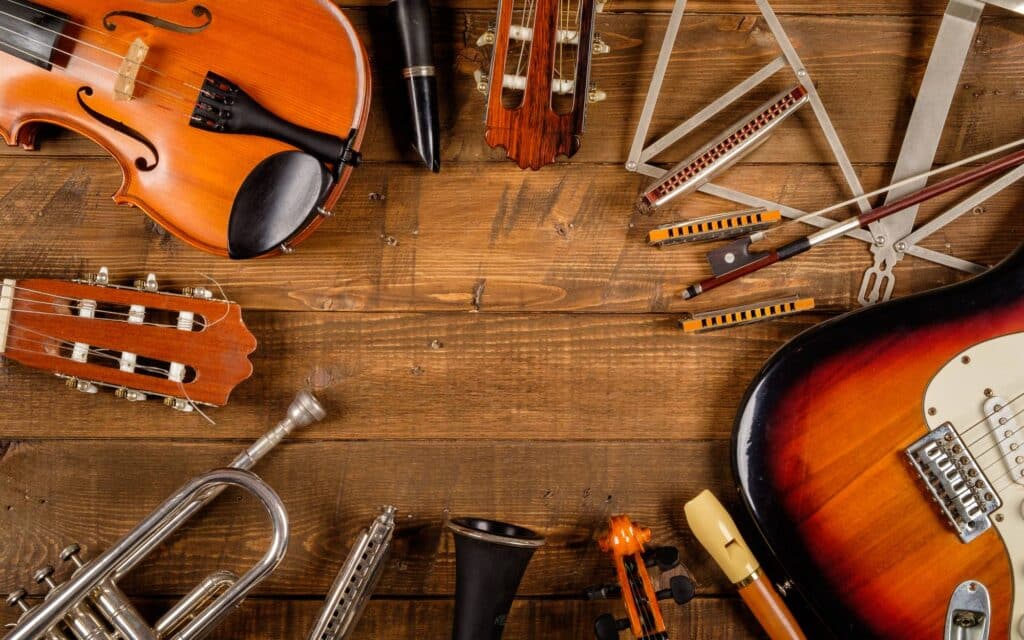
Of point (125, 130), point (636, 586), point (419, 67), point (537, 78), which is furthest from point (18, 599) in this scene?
point (537, 78)

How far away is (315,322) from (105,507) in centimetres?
57

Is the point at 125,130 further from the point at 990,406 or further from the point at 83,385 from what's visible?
the point at 990,406

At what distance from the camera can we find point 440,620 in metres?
1.47

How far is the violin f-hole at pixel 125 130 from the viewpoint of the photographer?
1278 millimetres

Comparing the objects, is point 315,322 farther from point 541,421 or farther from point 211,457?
point 541,421

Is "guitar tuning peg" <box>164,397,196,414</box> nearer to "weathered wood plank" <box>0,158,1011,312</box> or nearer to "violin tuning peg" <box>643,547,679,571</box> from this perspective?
"weathered wood plank" <box>0,158,1011,312</box>

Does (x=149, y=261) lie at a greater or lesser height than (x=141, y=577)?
greater

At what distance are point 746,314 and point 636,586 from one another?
568 millimetres

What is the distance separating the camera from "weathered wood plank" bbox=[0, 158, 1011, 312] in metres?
1.47

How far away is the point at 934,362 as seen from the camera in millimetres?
1353

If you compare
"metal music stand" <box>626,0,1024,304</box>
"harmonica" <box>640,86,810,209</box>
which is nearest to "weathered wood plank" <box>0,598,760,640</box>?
"metal music stand" <box>626,0,1024,304</box>

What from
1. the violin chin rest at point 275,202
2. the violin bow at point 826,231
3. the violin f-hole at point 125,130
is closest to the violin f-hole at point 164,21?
the violin f-hole at point 125,130

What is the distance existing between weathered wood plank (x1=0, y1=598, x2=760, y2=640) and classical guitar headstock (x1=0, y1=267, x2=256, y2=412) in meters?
0.46

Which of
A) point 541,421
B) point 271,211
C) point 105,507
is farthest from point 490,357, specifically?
point 105,507
